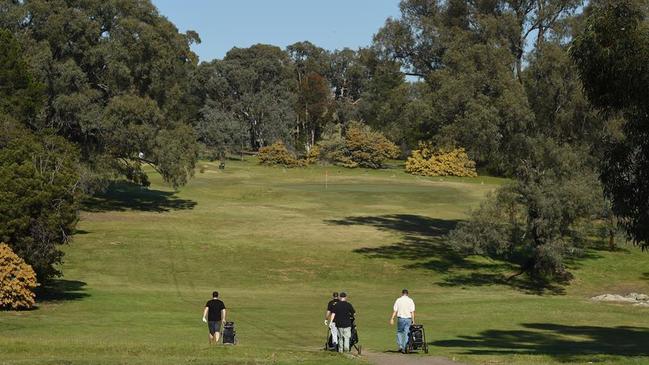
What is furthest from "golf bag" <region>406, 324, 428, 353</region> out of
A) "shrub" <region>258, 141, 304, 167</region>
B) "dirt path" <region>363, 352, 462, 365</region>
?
"shrub" <region>258, 141, 304, 167</region>

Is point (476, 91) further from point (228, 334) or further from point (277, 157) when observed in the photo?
point (277, 157)

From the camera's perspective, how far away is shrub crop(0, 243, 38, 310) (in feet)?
102

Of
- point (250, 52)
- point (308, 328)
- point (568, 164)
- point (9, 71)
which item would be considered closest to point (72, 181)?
point (308, 328)

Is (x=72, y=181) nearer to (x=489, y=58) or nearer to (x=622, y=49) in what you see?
(x=622, y=49)

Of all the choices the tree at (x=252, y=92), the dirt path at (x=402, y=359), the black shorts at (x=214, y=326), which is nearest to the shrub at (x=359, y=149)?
the tree at (x=252, y=92)

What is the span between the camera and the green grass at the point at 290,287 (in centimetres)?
2362

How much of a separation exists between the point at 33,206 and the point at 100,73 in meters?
37.7

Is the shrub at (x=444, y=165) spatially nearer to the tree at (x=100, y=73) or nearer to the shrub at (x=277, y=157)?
the shrub at (x=277, y=157)

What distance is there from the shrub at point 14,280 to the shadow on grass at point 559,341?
15.2m

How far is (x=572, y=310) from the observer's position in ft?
125

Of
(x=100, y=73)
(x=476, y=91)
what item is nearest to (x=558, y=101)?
(x=476, y=91)

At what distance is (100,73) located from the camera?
69.6 m

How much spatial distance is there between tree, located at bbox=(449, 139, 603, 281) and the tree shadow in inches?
1304

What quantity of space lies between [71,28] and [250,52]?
10813 centimetres
